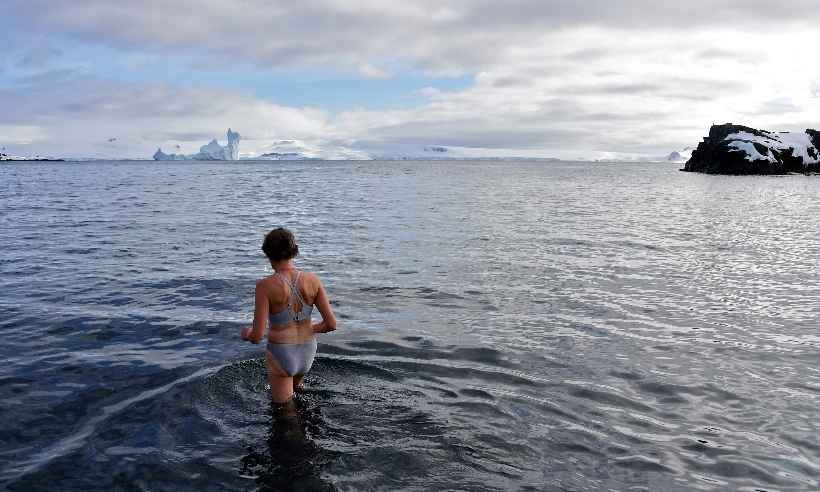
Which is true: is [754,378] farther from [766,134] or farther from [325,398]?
[766,134]

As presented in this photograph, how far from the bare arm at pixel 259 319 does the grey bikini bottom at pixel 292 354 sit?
524mm

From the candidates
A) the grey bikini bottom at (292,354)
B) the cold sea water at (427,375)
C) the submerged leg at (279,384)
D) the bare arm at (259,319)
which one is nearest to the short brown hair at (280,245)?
the bare arm at (259,319)

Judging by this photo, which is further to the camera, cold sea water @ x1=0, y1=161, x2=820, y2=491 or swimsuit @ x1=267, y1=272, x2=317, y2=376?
swimsuit @ x1=267, y1=272, x2=317, y2=376

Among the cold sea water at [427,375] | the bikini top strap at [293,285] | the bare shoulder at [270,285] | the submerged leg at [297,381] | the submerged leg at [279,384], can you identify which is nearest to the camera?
the cold sea water at [427,375]

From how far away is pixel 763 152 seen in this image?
125 meters

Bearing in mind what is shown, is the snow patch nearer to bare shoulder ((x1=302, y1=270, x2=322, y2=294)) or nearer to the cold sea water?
the cold sea water

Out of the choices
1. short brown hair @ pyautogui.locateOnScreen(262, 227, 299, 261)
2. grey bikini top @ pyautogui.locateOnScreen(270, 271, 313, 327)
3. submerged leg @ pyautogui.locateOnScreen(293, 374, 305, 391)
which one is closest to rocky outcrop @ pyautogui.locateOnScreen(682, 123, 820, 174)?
submerged leg @ pyautogui.locateOnScreen(293, 374, 305, 391)

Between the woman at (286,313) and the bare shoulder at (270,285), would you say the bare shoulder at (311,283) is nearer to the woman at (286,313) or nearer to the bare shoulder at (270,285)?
the woman at (286,313)

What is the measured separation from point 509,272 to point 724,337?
7.24 m

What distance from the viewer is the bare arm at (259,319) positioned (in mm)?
6836

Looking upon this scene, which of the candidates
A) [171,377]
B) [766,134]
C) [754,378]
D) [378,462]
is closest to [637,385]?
[754,378]

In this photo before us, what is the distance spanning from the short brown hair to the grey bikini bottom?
120cm

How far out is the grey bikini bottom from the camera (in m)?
7.36

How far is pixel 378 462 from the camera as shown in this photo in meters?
6.59
